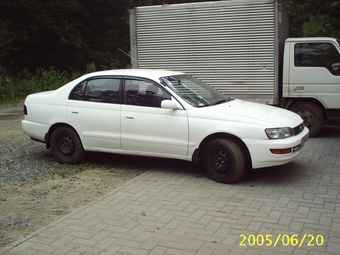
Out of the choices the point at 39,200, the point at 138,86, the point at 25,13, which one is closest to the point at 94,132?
the point at 138,86

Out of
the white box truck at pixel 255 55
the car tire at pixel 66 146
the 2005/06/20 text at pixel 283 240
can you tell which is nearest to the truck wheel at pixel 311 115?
the white box truck at pixel 255 55

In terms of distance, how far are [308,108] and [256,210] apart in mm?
5184

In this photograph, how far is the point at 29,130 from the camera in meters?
8.03

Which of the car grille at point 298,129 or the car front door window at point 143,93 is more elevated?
the car front door window at point 143,93

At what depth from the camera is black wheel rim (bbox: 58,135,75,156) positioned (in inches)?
303

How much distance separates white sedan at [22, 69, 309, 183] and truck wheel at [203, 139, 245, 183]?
0.05ft

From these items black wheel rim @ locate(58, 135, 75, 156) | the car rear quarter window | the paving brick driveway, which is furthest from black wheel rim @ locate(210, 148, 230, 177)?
black wheel rim @ locate(58, 135, 75, 156)

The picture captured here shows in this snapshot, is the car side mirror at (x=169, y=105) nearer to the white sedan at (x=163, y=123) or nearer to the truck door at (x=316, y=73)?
the white sedan at (x=163, y=123)

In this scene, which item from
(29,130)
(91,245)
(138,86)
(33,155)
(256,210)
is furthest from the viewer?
(33,155)

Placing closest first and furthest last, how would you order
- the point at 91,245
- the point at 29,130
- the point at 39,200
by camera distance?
the point at 91,245 < the point at 39,200 < the point at 29,130

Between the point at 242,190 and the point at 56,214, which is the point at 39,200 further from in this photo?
the point at 242,190

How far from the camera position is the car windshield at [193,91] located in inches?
278

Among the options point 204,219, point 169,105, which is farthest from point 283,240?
point 169,105

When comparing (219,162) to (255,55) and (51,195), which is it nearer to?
(51,195)
